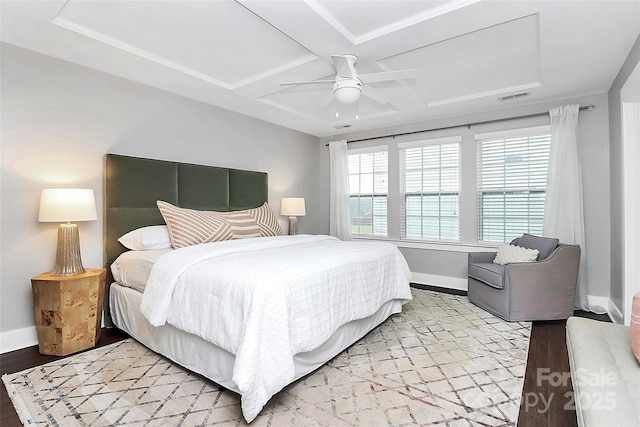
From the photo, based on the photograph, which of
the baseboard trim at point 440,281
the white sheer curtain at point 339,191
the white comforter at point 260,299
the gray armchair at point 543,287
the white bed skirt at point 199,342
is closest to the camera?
the white comforter at point 260,299

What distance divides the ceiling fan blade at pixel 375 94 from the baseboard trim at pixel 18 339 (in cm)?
366

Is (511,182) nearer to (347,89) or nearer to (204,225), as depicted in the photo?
(347,89)

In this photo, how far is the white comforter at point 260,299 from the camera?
1659mm

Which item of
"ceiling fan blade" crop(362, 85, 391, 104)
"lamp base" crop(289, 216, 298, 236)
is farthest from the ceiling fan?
"lamp base" crop(289, 216, 298, 236)

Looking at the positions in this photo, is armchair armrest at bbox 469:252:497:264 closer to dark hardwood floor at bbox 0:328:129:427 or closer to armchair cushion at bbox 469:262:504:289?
armchair cushion at bbox 469:262:504:289

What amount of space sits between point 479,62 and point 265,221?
277 centimetres

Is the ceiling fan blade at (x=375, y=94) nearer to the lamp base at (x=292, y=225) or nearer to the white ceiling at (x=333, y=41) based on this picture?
the white ceiling at (x=333, y=41)

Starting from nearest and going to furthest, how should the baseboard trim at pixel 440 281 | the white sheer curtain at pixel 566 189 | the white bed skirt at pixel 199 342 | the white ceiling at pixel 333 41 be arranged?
the white bed skirt at pixel 199 342, the white ceiling at pixel 333 41, the white sheer curtain at pixel 566 189, the baseboard trim at pixel 440 281

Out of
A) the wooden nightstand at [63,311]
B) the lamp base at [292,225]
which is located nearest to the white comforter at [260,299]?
the wooden nightstand at [63,311]

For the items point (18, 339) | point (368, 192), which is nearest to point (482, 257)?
point (368, 192)

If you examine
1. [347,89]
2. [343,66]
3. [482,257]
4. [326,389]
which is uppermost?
[343,66]

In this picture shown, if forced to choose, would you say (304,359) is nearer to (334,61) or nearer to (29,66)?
(334,61)

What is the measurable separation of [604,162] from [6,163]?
218 inches

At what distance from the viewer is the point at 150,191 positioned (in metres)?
3.22
